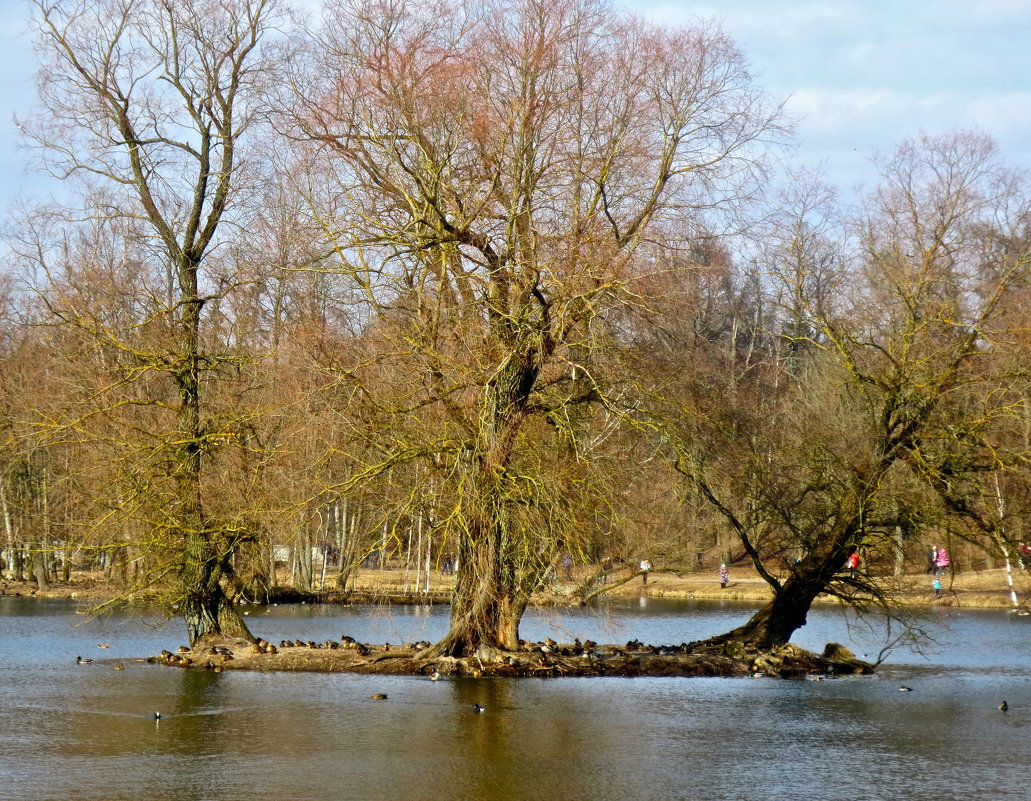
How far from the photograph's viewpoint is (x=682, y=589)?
44219mm

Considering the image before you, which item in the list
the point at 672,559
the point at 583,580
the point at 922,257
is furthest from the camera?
the point at 672,559

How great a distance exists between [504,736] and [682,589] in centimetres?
3094

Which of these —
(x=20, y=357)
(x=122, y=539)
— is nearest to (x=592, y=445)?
(x=122, y=539)

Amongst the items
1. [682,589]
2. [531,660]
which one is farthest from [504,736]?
[682,589]

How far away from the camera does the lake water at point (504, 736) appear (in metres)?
11.5

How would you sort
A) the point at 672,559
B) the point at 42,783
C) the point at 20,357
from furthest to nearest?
the point at 20,357, the point at 672,559, the point at 42,783

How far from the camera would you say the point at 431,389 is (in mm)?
19047

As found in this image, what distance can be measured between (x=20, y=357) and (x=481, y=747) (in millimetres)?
30521

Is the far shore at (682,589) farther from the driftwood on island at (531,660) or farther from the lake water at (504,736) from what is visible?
the lake water at (504,736)

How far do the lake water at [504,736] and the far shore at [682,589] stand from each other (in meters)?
15.4

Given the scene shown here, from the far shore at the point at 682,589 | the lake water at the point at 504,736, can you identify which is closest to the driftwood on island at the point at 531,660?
the lake water at the point at 504,736

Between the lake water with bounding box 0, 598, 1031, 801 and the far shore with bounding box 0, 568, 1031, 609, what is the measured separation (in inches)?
607

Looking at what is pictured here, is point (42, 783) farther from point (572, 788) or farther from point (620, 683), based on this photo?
point (620, 683)

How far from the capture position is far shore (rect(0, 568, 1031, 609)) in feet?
124
